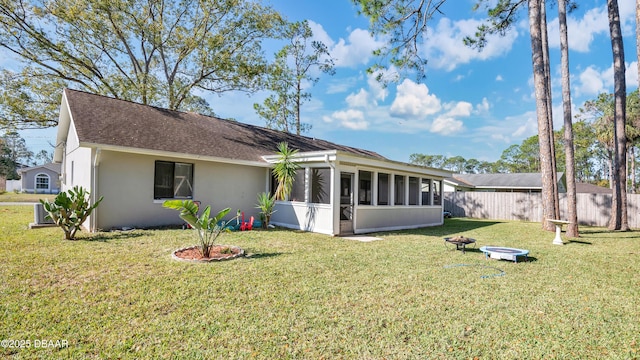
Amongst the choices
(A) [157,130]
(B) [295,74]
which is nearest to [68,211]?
(A) [157,130]

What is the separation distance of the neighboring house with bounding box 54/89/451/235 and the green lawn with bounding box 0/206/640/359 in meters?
2.81

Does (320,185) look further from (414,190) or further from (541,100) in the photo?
(541,100)

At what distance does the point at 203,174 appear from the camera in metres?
10.8

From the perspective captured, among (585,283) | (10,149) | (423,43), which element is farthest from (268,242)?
(10,149)

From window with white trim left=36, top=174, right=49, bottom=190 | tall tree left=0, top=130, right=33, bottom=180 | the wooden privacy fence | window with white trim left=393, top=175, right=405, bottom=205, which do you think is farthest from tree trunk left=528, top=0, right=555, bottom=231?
tall tree left=0, top=130, right=33, bottom=180

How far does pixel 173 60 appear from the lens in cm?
2048

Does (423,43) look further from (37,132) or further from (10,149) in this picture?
(10,149)

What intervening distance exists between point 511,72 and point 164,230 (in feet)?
65.7

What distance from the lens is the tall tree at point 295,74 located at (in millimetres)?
25625

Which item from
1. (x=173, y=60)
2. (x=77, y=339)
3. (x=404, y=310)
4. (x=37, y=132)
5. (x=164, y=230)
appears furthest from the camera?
(x=173, y=60)

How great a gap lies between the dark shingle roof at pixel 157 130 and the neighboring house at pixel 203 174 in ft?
0.11

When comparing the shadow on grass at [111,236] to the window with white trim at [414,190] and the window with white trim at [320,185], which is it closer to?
the window with white trim at [320,185]

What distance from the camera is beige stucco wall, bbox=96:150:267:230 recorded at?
352 inches

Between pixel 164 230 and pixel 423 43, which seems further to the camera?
pixel 423 43
